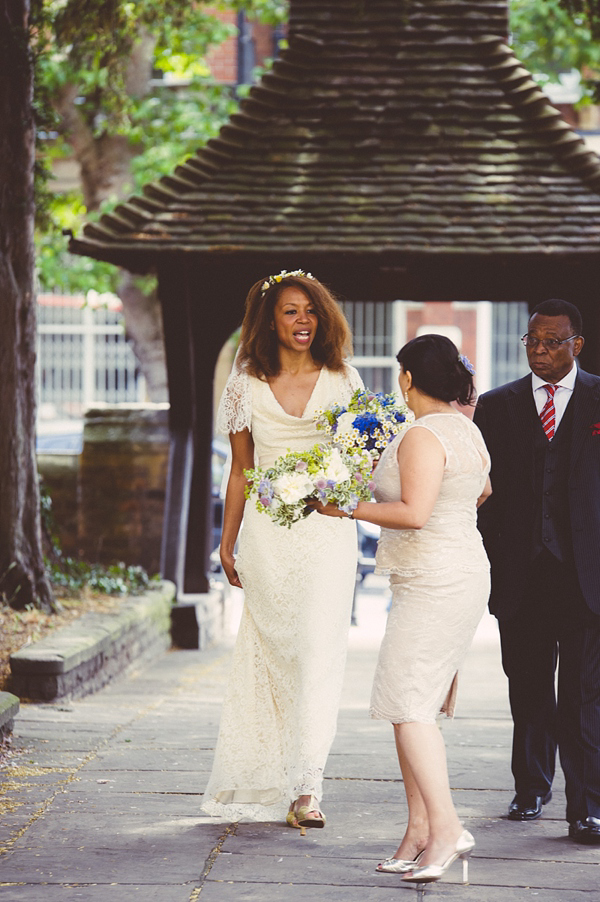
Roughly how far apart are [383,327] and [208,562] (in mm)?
12052

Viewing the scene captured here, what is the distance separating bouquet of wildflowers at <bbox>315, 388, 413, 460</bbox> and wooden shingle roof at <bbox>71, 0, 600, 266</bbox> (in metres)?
4.86

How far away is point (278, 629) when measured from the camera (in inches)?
186

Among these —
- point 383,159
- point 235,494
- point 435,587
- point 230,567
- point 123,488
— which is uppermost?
point 383,159

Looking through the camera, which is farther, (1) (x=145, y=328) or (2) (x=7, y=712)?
(1) (x=145, y=328)

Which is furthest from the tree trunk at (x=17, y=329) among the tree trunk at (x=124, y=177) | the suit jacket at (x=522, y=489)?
the tree trunk at (x=124, y=177)

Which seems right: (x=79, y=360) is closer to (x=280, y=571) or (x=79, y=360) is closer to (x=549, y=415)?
(x=280, y=571)

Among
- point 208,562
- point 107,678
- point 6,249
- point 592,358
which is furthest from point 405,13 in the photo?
point 107,678

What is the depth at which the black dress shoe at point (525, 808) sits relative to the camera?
468cm

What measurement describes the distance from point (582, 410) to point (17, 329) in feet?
14.7

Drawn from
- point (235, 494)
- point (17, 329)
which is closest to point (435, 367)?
point (235, 494)

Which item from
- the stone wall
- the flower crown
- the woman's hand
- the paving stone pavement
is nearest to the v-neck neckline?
the flower crown

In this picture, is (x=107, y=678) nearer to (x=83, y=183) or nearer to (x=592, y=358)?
(x=592, y=358)

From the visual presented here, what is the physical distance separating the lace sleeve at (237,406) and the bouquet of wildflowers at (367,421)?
41cm

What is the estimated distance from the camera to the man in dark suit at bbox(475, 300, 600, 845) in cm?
457
